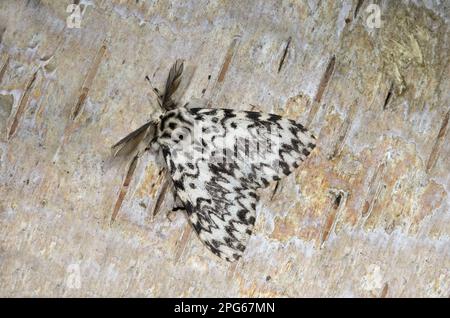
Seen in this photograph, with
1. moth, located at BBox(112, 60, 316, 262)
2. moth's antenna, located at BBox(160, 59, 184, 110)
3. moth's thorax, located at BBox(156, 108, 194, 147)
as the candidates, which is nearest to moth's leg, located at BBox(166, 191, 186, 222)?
moth, located at BBox(112, 60, 316, 262)

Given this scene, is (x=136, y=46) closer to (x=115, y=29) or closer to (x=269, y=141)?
(x=115, y=29)

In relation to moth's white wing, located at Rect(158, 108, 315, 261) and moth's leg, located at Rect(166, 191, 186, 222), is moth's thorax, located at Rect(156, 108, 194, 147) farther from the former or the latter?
moth's leg, located at Rect(166, 191, 186, 222)

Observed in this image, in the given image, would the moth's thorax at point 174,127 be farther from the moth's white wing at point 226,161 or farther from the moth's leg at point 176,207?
the moth's leg at point 176,207

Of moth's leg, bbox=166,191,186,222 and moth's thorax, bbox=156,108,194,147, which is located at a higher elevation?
moth's thorax, bbox=156,108,194,147

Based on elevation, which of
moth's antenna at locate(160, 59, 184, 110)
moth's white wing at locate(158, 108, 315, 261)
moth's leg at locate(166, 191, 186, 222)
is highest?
moth's antenna at locate(160, 59, 184, 110)

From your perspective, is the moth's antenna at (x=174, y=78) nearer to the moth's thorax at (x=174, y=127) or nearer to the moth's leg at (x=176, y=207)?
the moth's thorax at (x=174, y=127)

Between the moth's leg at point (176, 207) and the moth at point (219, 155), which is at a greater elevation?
the moth at point (219, 155)

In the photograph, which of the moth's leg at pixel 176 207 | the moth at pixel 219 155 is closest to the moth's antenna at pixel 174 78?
the moth at pixel 219 155

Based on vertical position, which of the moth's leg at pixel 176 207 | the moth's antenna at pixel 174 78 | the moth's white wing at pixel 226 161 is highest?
the moth's antenna at pixel 174 78

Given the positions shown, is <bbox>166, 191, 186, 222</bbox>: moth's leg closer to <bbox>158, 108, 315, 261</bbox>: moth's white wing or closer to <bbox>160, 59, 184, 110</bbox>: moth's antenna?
<bbox>158, 108, 315, 261</bbox>: moth's white wing
